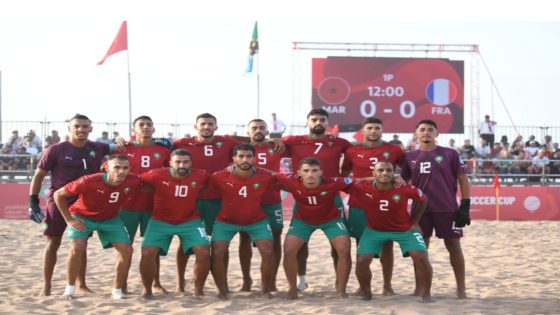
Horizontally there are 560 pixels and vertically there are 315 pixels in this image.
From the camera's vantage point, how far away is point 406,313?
6891mm

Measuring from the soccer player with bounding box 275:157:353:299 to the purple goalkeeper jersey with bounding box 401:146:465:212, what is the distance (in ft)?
2.64

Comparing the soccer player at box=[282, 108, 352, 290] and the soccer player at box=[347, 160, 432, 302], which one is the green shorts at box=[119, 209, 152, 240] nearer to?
the soccer player at box=[282, 108, 352, 290]

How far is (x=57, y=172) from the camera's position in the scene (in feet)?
26.9

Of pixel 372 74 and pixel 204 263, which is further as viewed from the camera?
pixel 372 74

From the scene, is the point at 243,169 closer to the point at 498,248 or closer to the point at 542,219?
the point at 498,248

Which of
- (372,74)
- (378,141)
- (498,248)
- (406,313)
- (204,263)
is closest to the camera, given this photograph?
(406,313)

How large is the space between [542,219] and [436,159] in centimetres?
1239

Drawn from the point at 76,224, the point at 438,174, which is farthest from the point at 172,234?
the point at 438,174

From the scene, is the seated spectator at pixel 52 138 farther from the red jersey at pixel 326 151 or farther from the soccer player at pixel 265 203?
the red jersey at pixel 326 151

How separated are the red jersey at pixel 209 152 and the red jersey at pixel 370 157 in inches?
60.4

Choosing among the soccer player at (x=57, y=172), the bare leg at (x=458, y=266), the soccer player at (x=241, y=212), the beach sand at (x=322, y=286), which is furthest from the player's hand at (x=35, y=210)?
the bare leg at (x=458, y=266)

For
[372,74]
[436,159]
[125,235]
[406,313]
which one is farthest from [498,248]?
[372,74]

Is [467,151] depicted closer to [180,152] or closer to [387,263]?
[387,263]

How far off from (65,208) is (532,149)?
57.1 feet
